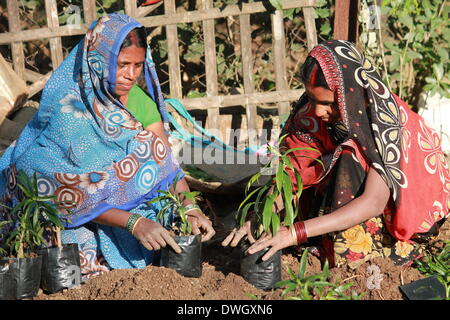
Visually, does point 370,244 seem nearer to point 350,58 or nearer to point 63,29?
point 350,58

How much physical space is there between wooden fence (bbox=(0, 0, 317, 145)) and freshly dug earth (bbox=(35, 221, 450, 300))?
2.24m

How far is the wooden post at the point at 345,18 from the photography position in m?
5.23

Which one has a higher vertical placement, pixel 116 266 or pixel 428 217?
pixel 428 217

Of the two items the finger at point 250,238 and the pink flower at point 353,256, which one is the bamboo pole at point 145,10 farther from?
the pink flower at point 353,256

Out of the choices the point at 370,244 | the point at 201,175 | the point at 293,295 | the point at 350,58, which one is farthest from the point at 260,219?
the point at 201,175

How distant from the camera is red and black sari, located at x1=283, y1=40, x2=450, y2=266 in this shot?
332cm

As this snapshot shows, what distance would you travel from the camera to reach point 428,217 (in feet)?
11.8

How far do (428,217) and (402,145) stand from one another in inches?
18.1

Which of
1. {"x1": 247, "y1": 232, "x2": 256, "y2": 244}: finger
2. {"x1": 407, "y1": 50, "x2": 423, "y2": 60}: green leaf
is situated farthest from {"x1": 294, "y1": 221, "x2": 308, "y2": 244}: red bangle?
{"x1": 407, "y1": 50, "x2": 423, "y2": 60}: green leaf

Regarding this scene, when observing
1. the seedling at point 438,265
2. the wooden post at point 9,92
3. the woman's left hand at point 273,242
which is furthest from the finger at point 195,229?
the wooden post at point 9,92

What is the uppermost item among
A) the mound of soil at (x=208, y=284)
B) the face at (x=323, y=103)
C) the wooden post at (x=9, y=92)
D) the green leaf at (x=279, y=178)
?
the face at (x=323, y=103)

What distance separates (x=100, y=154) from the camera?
12.2ft

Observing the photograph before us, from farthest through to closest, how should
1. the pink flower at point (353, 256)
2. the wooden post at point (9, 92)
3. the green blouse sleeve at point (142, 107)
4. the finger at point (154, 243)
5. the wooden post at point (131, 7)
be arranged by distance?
the wooden post at point (131, 7), the wooden post at point (9, 92), the green blouse sleeve at point (142, 107), the pink flower at point (353, 256), the finger at point (154, 243)

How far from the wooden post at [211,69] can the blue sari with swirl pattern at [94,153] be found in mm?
1804
